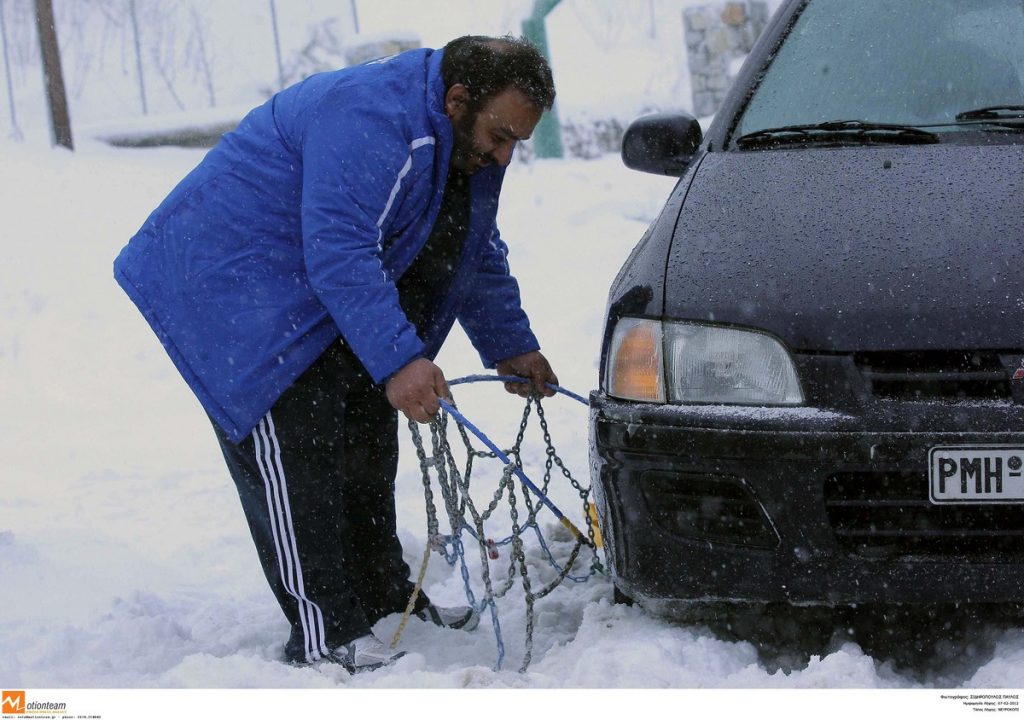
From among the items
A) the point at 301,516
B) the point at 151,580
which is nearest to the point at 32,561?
the point at 151,580

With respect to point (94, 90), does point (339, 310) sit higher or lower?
higher

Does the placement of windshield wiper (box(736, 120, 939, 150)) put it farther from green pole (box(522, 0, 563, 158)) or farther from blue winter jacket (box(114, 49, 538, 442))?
green pole (box(522, 0, 563, 158))

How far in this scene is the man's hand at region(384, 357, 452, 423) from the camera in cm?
261

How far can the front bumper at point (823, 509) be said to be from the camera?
2223mm

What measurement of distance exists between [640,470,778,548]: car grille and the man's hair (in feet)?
2.89

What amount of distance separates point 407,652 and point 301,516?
423mm

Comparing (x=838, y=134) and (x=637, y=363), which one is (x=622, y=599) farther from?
(x=838, y=134)

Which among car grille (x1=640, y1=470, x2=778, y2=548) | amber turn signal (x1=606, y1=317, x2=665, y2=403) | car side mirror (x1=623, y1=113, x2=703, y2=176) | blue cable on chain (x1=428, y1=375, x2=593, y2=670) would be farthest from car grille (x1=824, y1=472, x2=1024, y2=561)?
car side mirror (x1=623, y1=113, x2=703, y2=176)

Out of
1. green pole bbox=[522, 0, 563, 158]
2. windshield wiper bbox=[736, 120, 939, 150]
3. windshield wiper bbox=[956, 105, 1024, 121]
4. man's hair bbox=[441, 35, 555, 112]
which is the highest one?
man's hair bbox=[441, 35, 555, 112]

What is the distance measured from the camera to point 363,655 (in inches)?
111

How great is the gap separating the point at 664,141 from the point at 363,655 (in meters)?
1.60

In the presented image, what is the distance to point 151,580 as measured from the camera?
11.8ft

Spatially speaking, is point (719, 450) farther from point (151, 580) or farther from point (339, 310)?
point (151, 580)

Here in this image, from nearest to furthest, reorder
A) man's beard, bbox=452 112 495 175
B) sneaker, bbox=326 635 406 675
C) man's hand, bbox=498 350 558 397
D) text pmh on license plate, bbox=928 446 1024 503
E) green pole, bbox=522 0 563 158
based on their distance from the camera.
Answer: text pmh on license plate, bbox=928 446 1024 503
man's beard, bbox=452 112 495 175
sneaker, bbox=326 635 406 675
man's hand, bbox=498 350 558 397
green pole, bbox=522 0 563 158
